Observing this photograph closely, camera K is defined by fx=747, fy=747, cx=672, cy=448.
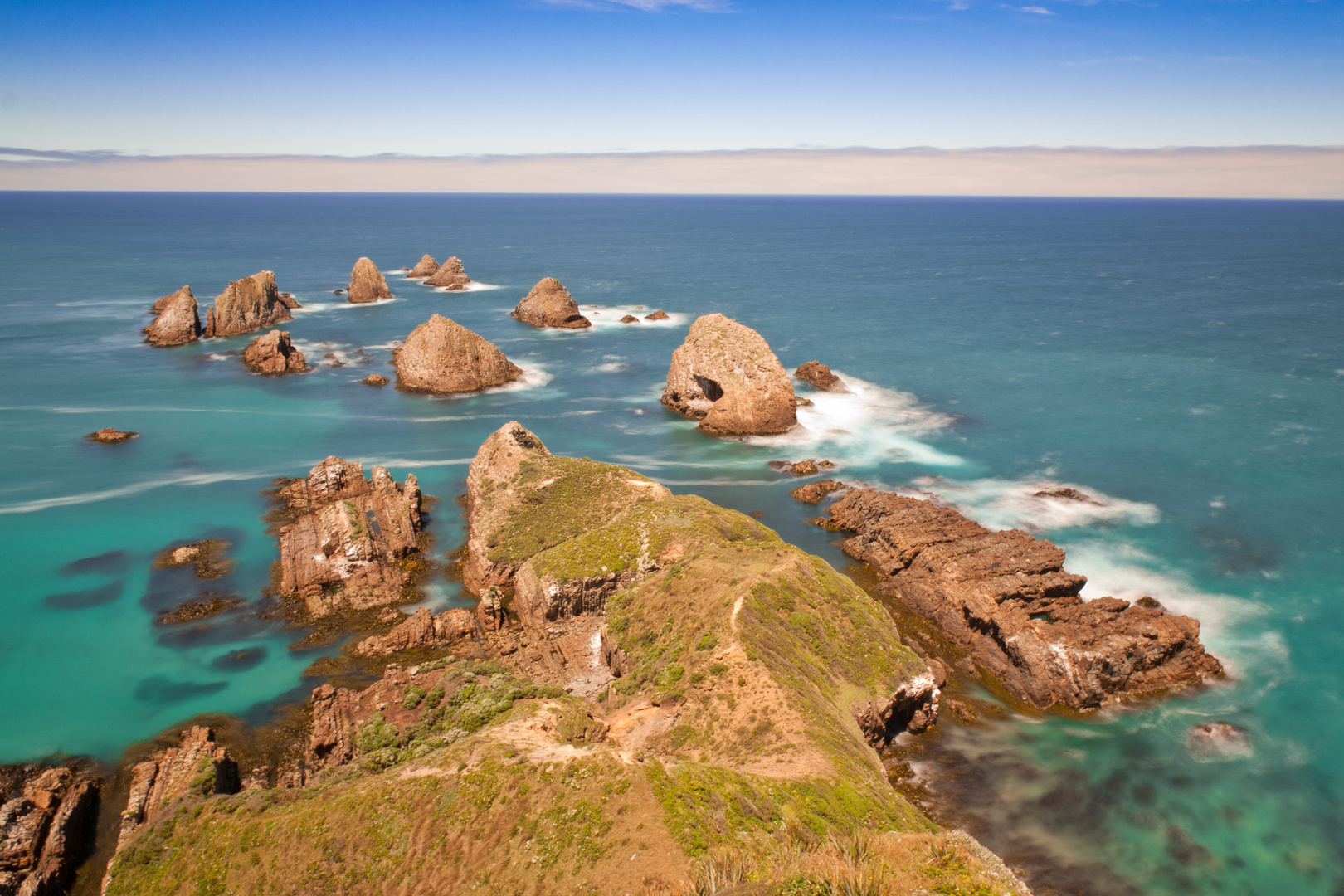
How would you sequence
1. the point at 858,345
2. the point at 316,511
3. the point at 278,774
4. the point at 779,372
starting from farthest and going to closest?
the point at 858,345
the point at 779,372
the point at 316,511
the point at 278,774

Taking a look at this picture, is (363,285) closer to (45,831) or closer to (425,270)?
(425,270)

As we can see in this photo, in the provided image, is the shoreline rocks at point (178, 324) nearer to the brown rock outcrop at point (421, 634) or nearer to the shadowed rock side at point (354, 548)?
the shadowed rock side at point (354, 548)

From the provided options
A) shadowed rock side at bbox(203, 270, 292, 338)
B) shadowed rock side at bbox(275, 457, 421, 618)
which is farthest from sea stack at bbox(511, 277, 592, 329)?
shadowed rock side at bbox(275, 457, 421, 618)

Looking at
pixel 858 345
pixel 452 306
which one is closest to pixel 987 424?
pixel 858 345

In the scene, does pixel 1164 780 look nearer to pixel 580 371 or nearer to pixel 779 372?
pixel 779 372

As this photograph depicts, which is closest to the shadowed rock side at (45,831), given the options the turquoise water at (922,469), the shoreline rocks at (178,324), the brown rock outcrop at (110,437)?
the turquoise water at (922,469)
